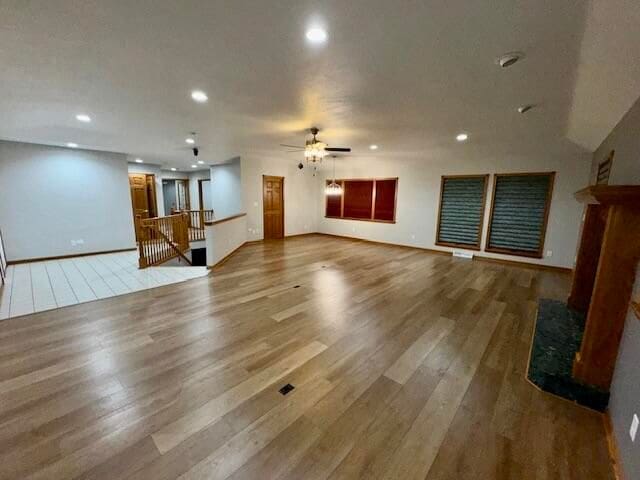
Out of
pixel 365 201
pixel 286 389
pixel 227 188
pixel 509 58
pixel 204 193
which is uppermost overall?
pixel 509 58

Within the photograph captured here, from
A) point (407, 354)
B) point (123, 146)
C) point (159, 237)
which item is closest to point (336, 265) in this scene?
point (407, 354)

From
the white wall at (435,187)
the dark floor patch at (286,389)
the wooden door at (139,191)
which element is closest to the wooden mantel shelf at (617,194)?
the dark floor patch at (286,389)

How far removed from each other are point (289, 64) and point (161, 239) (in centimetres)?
556

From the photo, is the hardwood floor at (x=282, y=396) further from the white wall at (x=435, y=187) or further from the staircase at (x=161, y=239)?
the white wall at (x=435, y=187)

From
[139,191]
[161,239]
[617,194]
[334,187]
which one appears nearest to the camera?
[617,194]

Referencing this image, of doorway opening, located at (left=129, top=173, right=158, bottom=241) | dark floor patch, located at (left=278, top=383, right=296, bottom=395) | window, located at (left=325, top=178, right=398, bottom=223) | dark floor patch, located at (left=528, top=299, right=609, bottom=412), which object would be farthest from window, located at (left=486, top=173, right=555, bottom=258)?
doorway opening, located at (left=129, top=173, right=158, bottom=241)

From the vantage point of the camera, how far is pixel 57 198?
6117 millimetres

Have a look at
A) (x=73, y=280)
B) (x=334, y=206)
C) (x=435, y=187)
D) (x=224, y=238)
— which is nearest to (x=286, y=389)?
(x=224, y=238)

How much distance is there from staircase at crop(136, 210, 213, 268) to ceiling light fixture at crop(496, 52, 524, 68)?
247 inches

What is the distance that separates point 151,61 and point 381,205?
23.8ft

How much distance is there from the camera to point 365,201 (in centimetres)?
898

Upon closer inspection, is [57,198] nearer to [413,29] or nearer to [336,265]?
[336,265]

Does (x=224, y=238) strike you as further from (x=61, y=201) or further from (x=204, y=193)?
(x=204, y=193)

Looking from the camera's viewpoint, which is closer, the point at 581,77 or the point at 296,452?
the point at 296,452
